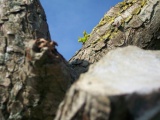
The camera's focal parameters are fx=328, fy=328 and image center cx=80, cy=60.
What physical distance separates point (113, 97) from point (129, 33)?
223cm

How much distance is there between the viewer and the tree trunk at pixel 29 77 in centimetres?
211

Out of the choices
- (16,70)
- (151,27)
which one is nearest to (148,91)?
(16,70)

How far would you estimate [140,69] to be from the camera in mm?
1660

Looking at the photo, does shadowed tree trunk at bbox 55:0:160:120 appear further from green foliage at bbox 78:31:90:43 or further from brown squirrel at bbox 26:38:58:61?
green foliage at bbox 78:31:90:43

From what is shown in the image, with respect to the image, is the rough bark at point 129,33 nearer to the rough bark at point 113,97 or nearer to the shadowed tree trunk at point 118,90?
the shadowed tree trunk at point 118,90

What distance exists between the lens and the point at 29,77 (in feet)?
7.08

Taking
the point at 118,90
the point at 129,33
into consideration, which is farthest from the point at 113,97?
the point at 129,33

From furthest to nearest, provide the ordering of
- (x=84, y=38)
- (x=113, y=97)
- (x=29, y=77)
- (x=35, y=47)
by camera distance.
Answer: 1. (x=84, y=38)
2. (x=29, y=77)
3. (x=35, y=47)
4. (x=113, y=97)

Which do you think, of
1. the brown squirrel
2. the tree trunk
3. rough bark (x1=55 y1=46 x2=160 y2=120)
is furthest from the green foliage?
rough bark (x1=55 y1=46 x2=160 y2=120)

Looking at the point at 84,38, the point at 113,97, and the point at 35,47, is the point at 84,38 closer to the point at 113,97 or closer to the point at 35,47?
the point at 35,47

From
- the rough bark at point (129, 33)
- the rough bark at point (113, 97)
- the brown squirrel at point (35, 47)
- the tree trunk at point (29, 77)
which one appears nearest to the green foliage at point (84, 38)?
the rough bark at point (129, 33)

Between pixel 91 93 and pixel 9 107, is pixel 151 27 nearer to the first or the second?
pixel 9 107

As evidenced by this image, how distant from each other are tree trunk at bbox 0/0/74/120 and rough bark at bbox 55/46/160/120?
23.5 inches

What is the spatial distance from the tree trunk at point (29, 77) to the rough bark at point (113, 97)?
60cm
